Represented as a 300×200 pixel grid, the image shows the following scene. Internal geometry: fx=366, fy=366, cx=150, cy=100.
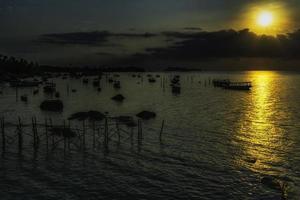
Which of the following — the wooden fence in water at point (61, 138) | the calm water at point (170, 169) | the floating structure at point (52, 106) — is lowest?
the calm water at point (170, 169)

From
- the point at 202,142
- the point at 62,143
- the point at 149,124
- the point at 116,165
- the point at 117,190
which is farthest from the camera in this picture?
the point at 149,124

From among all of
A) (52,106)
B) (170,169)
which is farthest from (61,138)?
(52,106)

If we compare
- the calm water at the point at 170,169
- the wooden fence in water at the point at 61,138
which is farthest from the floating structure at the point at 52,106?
the calm water at the point at 170,169

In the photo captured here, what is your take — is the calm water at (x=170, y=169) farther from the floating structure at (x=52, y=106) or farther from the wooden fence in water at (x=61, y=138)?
the floating structure at (x=52, y=106)

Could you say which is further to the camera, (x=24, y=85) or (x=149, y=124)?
(x=24, y=85)

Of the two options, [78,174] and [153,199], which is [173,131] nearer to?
[78,174]

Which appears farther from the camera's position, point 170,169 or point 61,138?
point 61,138

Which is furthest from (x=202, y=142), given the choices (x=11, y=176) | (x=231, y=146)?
(x=11, y=176)

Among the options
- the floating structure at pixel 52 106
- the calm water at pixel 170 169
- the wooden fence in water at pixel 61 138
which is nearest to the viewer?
the calm water at pixel 170 169

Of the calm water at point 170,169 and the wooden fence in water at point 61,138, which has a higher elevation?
the wooden fence in water at point 61,138

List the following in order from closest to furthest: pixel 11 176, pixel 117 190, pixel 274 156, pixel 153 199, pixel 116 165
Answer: pixel 153 199 < pixel 117 190 < pixel 11 176 < pixel 116 165 < pixel 274 156

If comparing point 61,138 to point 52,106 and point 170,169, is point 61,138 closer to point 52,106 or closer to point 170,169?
point 170,169
